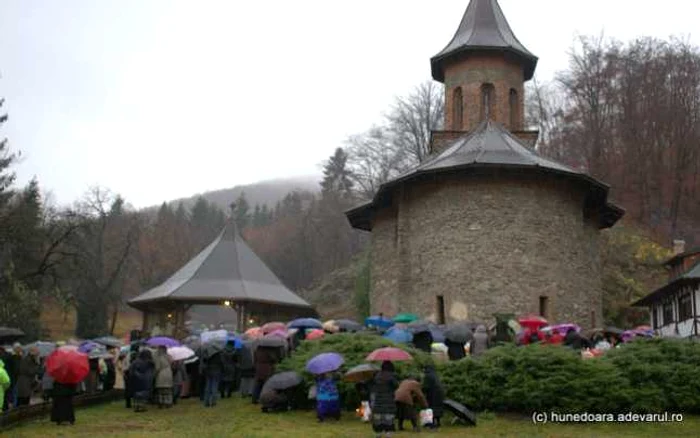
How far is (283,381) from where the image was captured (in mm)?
13602

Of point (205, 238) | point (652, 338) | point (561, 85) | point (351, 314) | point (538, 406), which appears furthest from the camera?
point (205, 238)

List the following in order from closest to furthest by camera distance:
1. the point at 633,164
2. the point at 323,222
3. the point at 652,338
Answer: the point at 652,338 → the point at 633,164 → the point at 323,222

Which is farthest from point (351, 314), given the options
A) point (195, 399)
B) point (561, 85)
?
point (195, 399)

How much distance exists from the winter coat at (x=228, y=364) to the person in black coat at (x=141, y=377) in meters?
1.73

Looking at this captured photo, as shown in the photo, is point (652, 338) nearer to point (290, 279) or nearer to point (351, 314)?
point (351, 314)

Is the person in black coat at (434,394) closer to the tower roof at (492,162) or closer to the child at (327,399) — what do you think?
the child at (327,399)

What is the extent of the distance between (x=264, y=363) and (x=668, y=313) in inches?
936

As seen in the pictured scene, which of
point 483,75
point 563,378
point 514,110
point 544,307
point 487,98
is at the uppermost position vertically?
point 483,75

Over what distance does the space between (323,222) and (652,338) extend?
167 ft

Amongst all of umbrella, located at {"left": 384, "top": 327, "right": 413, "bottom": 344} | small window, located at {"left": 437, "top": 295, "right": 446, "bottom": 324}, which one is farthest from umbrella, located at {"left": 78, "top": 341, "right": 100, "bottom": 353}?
small window, located at {"left": 437, "top": 295, "right": 446, "bottom": 324}

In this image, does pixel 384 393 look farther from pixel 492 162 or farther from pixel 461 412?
pixel 492 162

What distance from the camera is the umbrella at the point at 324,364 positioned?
502 inches

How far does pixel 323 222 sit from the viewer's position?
65.1 m

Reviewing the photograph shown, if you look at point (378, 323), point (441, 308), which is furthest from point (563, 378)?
point (441, 308)
